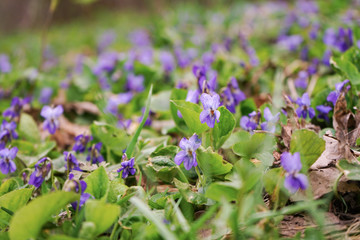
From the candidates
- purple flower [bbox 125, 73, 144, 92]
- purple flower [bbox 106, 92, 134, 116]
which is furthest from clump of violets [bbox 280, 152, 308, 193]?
purple flower [bbox 125, 73, 144, 92]

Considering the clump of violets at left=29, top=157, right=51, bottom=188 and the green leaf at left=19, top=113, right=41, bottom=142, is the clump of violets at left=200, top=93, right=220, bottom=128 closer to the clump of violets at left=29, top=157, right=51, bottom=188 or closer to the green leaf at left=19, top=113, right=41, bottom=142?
the clump of violets at left=29, top=157, right=51, bottom=188

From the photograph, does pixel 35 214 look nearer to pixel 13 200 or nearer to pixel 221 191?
pixel 13 200

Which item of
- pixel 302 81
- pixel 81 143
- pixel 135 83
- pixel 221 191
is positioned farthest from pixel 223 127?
pixel 135 83

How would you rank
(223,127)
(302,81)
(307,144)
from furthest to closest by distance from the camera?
1. (302,81)
2. (223,127)
3. (307,144)

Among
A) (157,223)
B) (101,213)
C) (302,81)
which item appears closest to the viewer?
(157,223)

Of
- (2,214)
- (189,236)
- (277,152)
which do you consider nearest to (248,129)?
(277,152)

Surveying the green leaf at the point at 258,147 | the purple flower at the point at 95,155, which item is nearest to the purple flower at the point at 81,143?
the purple flower at the point at 95,155
